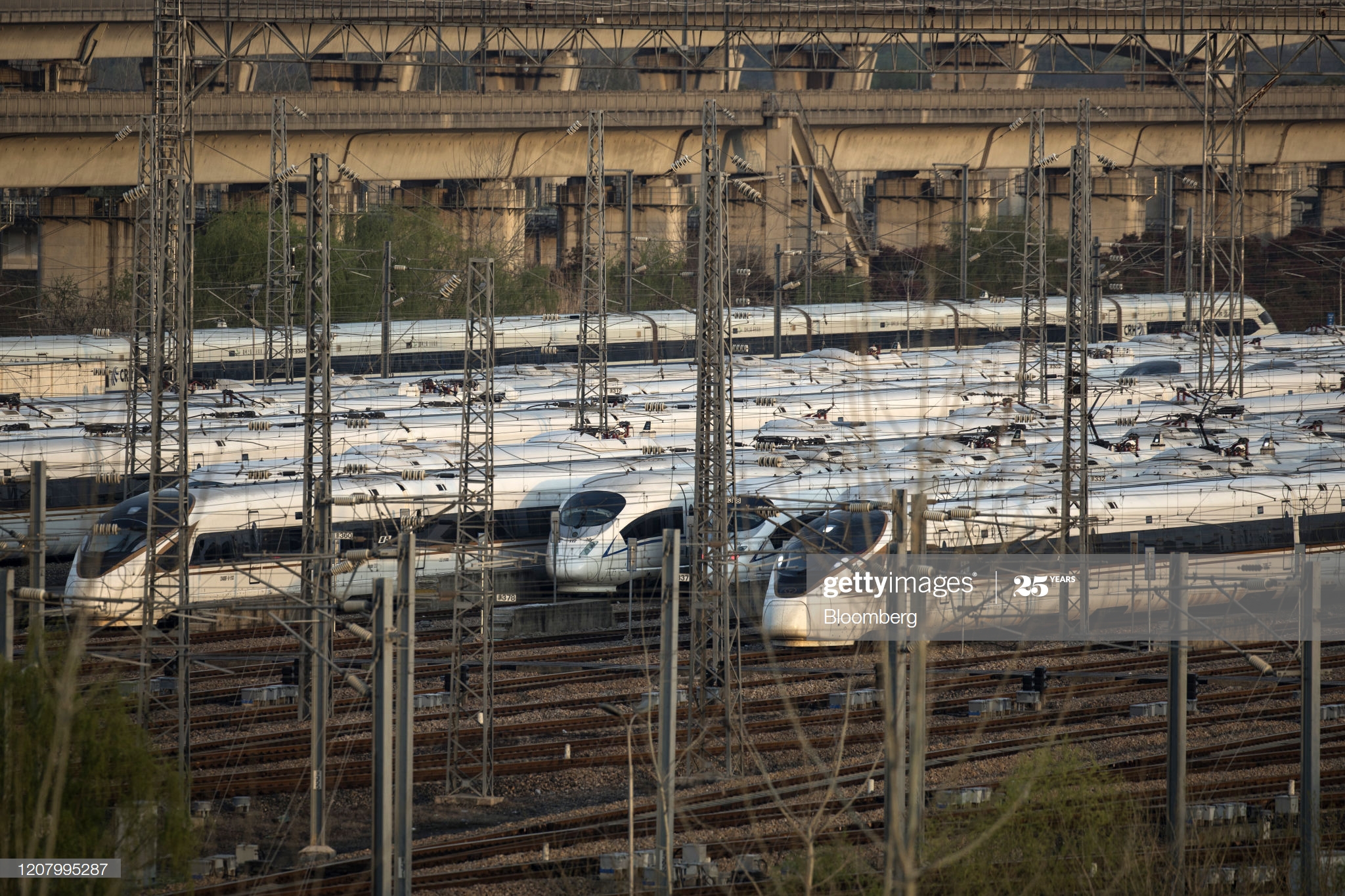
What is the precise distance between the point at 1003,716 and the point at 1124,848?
20.1 feet

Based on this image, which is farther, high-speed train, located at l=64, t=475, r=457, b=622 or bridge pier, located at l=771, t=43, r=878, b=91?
bridge pier, located at l=771, t=43, r=878, b=91

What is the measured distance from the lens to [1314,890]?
1054 centimetres

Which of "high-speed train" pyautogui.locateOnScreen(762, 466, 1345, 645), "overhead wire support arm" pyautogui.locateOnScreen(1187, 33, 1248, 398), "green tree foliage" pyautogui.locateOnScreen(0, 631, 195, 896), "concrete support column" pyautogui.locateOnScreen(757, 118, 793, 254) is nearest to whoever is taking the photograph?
"green tree foliage" pyautogui.locateOnScreen(0, 631, 195, 896)

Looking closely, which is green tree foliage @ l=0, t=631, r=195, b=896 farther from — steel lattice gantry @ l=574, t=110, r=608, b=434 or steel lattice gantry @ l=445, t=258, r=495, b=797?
steel lattice gantry @ l=574, t=110, r=608, b=434

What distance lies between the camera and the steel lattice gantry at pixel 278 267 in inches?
1020

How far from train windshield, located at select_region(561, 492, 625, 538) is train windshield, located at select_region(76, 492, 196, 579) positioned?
476 cm

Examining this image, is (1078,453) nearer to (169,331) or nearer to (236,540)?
(236,540)

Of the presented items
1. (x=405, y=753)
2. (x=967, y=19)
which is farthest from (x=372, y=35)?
(x=405, y=753)

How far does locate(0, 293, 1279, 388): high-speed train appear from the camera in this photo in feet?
103

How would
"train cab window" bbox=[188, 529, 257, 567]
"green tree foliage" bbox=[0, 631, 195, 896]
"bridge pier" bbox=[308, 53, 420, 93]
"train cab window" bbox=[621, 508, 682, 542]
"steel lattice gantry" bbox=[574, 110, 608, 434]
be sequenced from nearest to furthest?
"green tree foliage" bbox=[0, 631, 195, 896], "train cab window" bbox=[188, 529, 257, 567], "train cab window" bbox=[621, 508, 682, 542], "steel lattice gantry" bbox=[574, 110, 608, 434], "bridge pier" bbox=[308, 53, 420, 93]

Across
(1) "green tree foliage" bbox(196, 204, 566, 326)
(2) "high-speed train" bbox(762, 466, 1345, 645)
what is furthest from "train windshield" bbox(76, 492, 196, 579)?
(1) "green tree foliage" bbox(196, 204, 566, 326)

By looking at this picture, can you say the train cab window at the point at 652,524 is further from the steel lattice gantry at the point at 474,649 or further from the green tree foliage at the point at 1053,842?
the green tree foliage at the point at 1053,842

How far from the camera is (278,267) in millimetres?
32625

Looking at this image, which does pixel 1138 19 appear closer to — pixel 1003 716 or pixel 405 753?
pixel 1003 716
